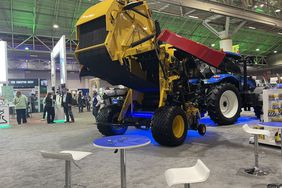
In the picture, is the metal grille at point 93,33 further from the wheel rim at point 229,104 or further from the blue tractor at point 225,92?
the wheel rim at point 229,104

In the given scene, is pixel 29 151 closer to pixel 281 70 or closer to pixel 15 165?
pixel 15 165

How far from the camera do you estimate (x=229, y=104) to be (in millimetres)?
6816

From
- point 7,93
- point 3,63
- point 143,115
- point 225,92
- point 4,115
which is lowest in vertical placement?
point 4,115

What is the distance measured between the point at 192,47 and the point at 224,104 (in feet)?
8.99

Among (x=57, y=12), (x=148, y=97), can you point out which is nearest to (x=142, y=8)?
(x=148, y=97)

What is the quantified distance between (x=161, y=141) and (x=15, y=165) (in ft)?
8.69

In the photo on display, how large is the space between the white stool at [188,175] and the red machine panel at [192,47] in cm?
283

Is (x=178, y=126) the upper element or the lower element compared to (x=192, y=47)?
lower

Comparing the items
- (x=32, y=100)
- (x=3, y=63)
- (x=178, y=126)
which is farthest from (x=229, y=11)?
(x=32, y=100)

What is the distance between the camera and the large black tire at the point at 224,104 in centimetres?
602

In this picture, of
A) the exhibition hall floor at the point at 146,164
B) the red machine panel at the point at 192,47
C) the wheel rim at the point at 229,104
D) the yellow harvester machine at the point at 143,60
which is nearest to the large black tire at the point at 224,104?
the wheel rim at the point at 229,104

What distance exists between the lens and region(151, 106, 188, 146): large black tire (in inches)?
178

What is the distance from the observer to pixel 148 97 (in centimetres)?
598

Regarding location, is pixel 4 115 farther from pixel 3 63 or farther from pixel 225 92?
pixel 225 92
